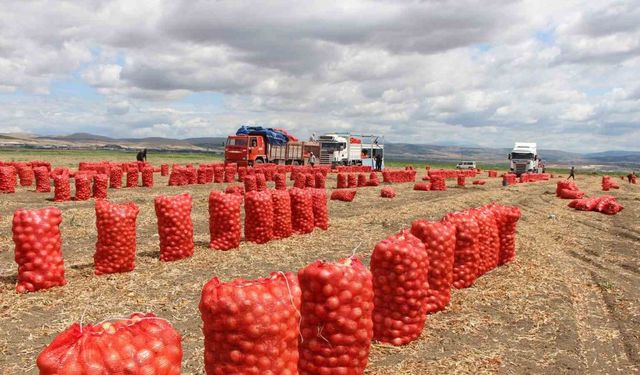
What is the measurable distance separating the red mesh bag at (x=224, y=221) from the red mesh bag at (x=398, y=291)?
6.39m

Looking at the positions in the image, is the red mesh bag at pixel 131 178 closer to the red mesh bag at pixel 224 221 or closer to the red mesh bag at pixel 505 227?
the red mesh bag at pixel 224 221

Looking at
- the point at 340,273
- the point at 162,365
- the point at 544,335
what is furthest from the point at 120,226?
the point at 544,335

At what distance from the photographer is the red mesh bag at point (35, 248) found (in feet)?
32.1

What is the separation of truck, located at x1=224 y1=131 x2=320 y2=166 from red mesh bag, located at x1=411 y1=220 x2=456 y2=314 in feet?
118

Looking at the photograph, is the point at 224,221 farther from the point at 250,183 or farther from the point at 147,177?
the point at 147,177

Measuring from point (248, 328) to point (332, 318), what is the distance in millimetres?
1289

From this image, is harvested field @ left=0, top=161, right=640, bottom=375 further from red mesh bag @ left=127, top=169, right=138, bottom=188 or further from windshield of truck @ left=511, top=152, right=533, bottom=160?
windshield of truck @ left=511, top=152, right=533, bottom=160

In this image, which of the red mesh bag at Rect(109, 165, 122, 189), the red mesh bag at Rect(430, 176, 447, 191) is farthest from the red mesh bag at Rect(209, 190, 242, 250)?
the red mesh bag at Rect(430, 176, 447, 191)

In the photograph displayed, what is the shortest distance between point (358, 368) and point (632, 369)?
398 centimetres

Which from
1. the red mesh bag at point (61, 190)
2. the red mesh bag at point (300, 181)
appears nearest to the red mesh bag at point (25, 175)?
the red mesh bag at point (61, 190)

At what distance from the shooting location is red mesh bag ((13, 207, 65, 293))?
9789 millimetres

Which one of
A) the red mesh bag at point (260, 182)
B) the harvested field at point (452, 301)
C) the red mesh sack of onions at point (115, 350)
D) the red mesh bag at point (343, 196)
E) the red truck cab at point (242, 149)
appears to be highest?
the red truck cab at point (242, 149)

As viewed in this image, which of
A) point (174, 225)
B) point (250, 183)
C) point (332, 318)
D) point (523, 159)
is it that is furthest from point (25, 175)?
point (523, 159)

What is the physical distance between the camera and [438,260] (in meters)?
8.77
